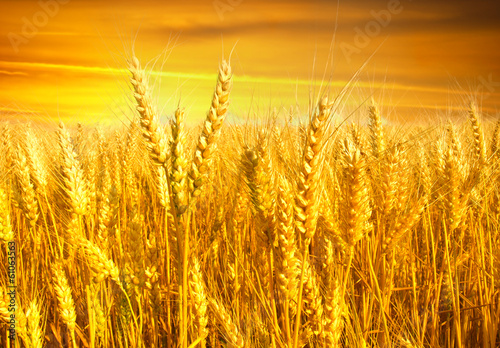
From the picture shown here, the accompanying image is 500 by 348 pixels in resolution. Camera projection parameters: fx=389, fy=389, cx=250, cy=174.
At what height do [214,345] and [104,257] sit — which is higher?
[104,257]

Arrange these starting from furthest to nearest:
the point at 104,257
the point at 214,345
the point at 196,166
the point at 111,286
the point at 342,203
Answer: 1. the point at 111,286
2. the point at 214,345
3. the point at 104,257
4. the point at 342,203
5. the point at 196,166

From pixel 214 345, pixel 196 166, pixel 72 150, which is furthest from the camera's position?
pixel 214 345

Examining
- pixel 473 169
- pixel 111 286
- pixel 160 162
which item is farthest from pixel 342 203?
pixel 111 286

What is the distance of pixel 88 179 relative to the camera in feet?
7.84

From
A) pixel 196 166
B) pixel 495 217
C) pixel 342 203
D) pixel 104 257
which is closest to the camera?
pixel 196 166

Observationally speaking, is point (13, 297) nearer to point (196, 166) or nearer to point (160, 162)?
point (160, 162)

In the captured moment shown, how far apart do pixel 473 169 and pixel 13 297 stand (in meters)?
2.62

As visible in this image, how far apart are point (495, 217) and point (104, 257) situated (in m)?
2.67

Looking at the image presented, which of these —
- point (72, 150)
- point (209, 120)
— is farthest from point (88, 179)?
point (209, 120)

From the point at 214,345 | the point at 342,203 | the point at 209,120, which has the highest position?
the point at 209,120

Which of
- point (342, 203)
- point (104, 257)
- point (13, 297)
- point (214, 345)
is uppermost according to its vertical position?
point (342, 203)

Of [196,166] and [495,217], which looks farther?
[495,217]

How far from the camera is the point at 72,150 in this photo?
78.5 inches

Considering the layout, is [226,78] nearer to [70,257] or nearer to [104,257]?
[104,257]
